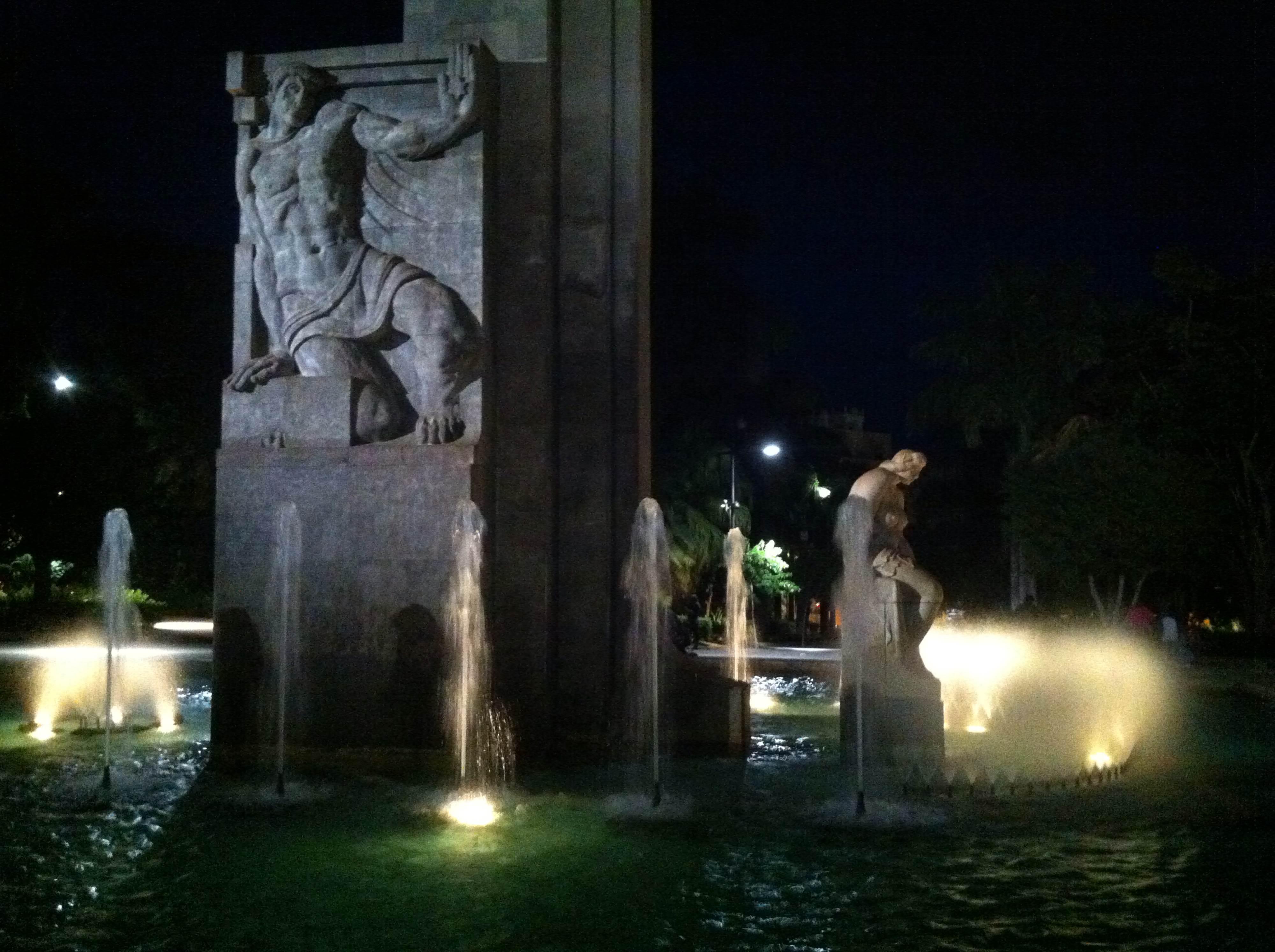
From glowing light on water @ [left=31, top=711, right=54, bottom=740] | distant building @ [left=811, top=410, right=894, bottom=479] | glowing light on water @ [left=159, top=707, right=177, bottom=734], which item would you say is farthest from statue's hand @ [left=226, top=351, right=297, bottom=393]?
distant building @ [left=811, top=410, right=894, bottom=479]

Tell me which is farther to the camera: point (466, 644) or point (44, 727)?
point (44, 727)

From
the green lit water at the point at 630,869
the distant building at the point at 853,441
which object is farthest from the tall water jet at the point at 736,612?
the distant building at the point at 853,441

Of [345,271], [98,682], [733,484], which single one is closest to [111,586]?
[345,271]

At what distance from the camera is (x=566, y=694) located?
39.6 ft

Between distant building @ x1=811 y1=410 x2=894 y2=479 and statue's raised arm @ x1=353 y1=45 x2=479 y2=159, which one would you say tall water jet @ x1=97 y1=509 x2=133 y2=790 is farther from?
distant building @ x1=811 y1=410 x2=894 y2=479

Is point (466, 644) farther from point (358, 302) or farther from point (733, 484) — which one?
point (733, 484)

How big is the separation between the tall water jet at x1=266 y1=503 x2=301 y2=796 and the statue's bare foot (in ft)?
3.82

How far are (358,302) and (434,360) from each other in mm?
820

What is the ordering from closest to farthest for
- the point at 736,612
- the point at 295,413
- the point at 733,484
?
the point at 295,413, the point at 736,612, the point at 733,484

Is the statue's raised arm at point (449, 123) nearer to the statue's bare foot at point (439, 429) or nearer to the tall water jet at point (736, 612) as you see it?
the statue's bare foot at point (439, 429)

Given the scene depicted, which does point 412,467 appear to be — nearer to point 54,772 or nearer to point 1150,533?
point 54,772

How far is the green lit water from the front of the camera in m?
6.43

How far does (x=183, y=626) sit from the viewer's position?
111 ft

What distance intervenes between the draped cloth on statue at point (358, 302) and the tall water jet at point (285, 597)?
1.43m
